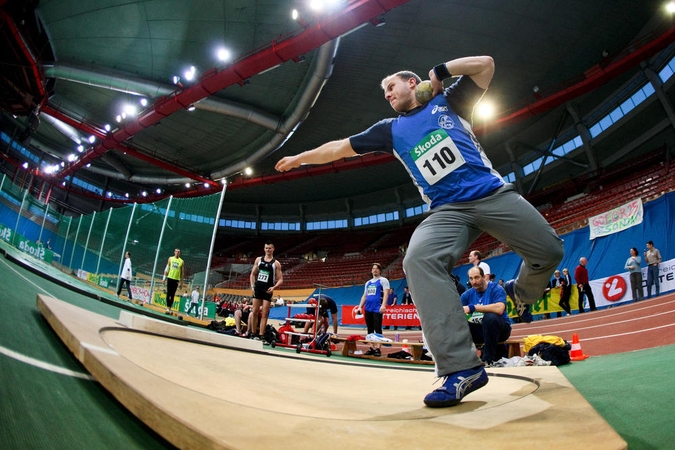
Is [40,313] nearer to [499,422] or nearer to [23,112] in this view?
[499,422]

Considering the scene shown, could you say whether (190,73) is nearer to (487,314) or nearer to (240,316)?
(240,316)

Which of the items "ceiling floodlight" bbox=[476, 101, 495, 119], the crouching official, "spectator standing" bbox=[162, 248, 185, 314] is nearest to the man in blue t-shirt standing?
the crouching official

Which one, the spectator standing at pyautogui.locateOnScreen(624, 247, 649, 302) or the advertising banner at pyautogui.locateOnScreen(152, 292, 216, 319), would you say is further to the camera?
the advertising banner at pyautogui.locateOnScreen(152, 292, 216, 319)

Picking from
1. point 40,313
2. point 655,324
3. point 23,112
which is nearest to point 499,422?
point 40,313

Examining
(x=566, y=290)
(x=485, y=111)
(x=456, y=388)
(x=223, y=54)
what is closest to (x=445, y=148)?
(x=456, y=388)

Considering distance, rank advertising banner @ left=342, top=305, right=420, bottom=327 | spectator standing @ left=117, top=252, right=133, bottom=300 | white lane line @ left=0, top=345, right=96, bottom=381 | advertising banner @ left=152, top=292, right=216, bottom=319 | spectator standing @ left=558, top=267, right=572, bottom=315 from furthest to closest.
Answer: advertising banner @ left=342, top=305, right=420, bottom=327 → spectator standing @ left=558, top=267, right=572, bottom=315 → spectator standing @ left=117, top=252, right=133, bottom=300 → advertising banner @ left=152, top=292, right=216, bottom=319 → white lane line @ left=0, top=345, right=96, bottom=381

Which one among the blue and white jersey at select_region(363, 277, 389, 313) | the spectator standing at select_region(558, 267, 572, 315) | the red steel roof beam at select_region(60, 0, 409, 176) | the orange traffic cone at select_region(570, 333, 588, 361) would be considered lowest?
the orange traffic cone at select_region(570, 333, 588, 361)

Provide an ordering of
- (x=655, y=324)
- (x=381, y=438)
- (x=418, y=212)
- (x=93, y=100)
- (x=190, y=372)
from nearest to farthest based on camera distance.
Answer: (x=381, y=438)
(x=190, y=372)
(x=655, y=324)
(x=93, y=100)
(x=418, y=212)

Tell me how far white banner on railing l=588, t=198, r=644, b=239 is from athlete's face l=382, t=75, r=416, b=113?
1180 centimetres

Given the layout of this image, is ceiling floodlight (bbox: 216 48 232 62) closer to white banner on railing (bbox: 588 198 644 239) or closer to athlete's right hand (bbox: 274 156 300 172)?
athlete's right hand (bbox: 274 156 300 172)

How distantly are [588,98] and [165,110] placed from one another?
62.7 ft

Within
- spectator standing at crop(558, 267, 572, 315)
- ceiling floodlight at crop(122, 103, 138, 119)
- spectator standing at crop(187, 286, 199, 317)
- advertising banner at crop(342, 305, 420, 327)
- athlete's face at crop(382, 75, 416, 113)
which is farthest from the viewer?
ceiling floodlight at crop(122, 103, 138, 119)

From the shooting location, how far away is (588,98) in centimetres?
1662

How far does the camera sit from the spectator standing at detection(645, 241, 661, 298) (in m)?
8.22
